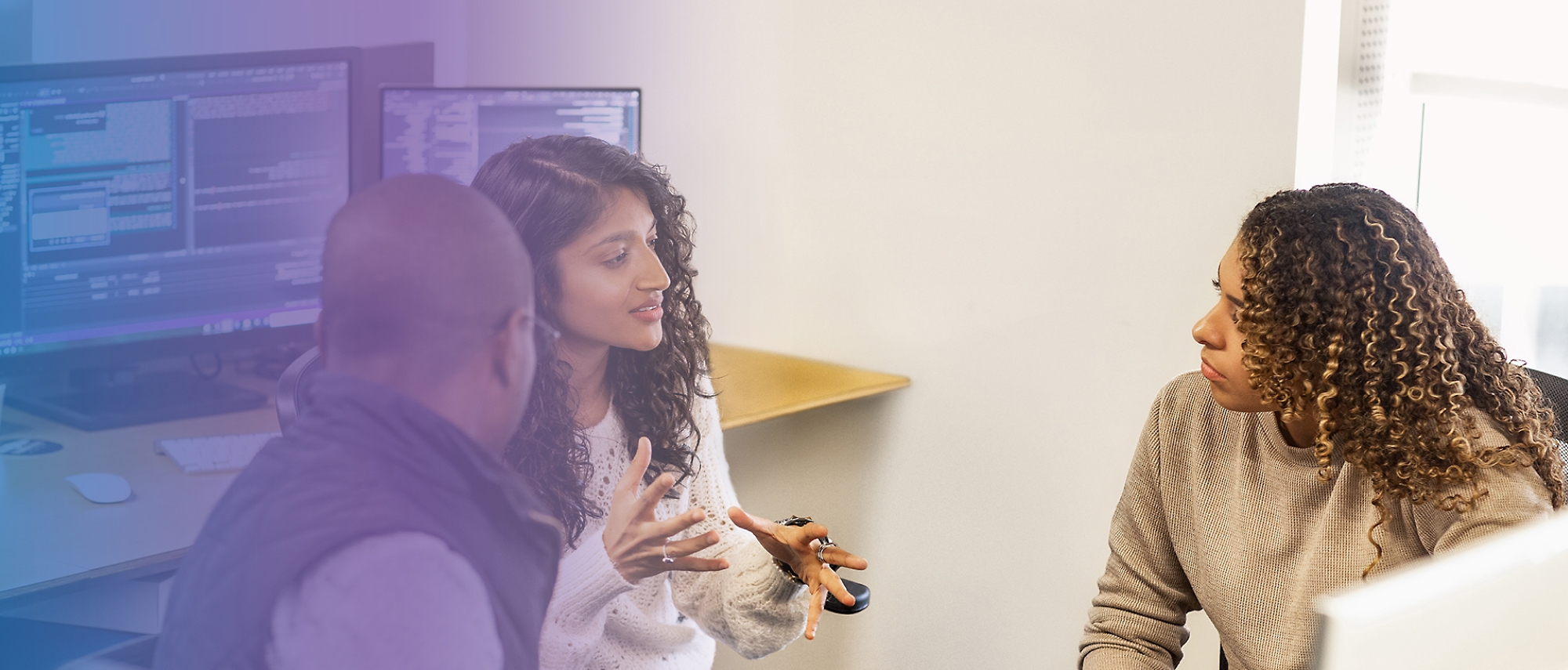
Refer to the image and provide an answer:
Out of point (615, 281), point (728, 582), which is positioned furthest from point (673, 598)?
point (615, 281)

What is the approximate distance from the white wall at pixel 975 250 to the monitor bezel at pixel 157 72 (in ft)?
2.84

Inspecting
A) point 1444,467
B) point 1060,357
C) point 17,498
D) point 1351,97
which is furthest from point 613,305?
point 1351,97

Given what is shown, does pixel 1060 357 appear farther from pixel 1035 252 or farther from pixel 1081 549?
pixel 1081 549

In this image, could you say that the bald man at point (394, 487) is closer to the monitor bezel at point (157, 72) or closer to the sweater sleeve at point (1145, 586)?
the monitor bezel at point (157, 72)

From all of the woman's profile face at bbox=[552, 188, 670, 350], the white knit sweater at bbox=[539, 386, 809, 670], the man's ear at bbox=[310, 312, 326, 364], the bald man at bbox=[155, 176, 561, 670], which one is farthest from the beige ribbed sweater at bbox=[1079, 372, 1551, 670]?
the man's ear at bbox=[310, 312, 326, 364]

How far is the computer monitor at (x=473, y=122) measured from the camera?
633 millimetres

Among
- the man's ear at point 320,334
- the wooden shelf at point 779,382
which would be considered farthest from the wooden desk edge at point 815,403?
the man's ear at point 320,334

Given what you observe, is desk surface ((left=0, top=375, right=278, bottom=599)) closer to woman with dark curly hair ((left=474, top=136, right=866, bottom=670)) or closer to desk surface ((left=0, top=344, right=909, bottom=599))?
desk surface ((left=0, top=344, right=909, bottom=599))

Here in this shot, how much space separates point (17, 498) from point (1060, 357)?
59.6 inches

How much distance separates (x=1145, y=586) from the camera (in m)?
1.31

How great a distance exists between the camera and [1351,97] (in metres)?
1.69

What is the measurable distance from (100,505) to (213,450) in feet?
0.17

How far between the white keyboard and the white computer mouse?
0.08 feet

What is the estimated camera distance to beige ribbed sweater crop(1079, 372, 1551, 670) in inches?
44.8
